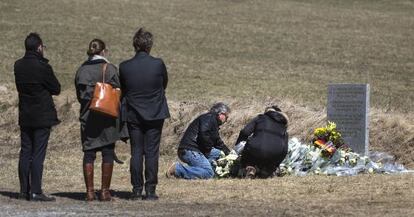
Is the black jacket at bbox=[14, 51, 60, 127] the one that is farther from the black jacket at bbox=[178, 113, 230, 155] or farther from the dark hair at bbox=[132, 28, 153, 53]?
the black jacket at bbox=[178, 113, 230, 155]

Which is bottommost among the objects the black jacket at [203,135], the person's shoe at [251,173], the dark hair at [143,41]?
the person's shoe at [251,173]

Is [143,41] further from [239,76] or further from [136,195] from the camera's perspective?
[239,76]

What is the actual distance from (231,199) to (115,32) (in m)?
21.5

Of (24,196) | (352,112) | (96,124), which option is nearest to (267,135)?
(352,112)

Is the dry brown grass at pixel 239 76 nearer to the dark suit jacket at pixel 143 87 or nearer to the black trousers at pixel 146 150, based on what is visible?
the black trousers at pixel 146 150

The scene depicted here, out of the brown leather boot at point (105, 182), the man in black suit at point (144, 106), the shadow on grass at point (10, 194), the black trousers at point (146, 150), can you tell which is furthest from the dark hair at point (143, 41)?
the shadow on grass at point (10, 194)

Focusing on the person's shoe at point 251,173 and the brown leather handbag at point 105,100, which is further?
the person's shoe at point 251,173

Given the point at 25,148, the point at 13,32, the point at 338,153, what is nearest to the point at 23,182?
the point at 25,148

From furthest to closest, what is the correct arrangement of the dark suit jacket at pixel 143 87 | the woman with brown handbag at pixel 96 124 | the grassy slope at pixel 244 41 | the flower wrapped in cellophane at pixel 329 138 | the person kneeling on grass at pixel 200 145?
1. the grassy slope at pixel 244 41
2. the flower wrapped in cellophane at pixel 329 138
3. the person kneeling on grass at pixel 200 145
4. the dark suit jacket at pixel 143 87
5. the woman with brown handbag at pixel 96 124

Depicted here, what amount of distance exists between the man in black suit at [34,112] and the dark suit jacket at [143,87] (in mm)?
773

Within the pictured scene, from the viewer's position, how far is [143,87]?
1036cm

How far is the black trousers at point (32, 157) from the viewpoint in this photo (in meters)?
10.4

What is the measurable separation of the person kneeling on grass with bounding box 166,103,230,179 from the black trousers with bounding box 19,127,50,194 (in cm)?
252

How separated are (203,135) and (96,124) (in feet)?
8.27
